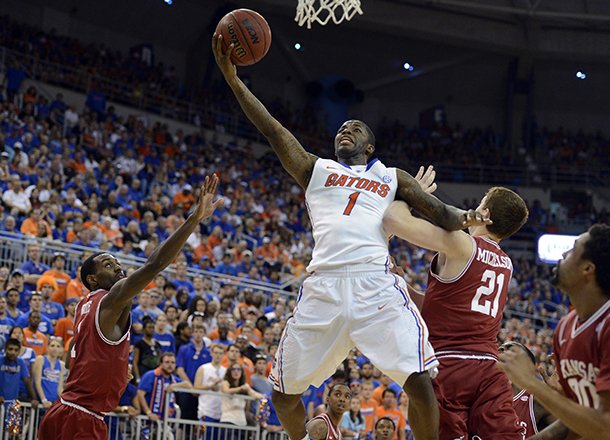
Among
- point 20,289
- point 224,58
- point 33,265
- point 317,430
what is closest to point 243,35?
point 224,58

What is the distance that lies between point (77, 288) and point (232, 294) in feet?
10.0

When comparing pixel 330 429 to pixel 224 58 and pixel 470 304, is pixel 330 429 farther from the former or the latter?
pixel 224 58

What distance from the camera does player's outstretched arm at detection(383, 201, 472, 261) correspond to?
18.6ft

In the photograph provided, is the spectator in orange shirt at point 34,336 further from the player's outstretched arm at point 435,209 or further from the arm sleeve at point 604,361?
the arm sleeve at point 604,361

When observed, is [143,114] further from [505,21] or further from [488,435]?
[488,435]

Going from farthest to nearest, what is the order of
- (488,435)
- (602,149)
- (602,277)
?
1. (602,149)
2. (488,435)
3. (602,277)

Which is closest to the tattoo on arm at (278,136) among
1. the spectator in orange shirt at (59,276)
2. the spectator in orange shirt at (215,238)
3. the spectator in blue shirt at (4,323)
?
the spectator in blue shirt at (4,323)

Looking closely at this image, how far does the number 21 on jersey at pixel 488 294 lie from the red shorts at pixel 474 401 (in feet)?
1.08

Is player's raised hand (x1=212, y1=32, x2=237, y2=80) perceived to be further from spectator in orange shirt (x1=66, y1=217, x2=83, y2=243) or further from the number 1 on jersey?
spectator in orange shirt (x1=66, y1=217, x2=83, y2=243)

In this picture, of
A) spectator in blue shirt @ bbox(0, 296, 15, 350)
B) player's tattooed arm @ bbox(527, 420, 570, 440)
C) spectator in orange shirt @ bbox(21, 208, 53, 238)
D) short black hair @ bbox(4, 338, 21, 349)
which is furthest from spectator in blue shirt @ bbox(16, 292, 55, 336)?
player's tattooed arm @ bbox(527, 420, 570, 440)

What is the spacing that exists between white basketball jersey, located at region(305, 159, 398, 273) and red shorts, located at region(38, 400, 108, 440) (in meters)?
1.85

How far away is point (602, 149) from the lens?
34.3m

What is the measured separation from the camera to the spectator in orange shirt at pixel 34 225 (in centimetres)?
1448

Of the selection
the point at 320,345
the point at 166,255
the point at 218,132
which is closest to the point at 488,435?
the point at 320,345
